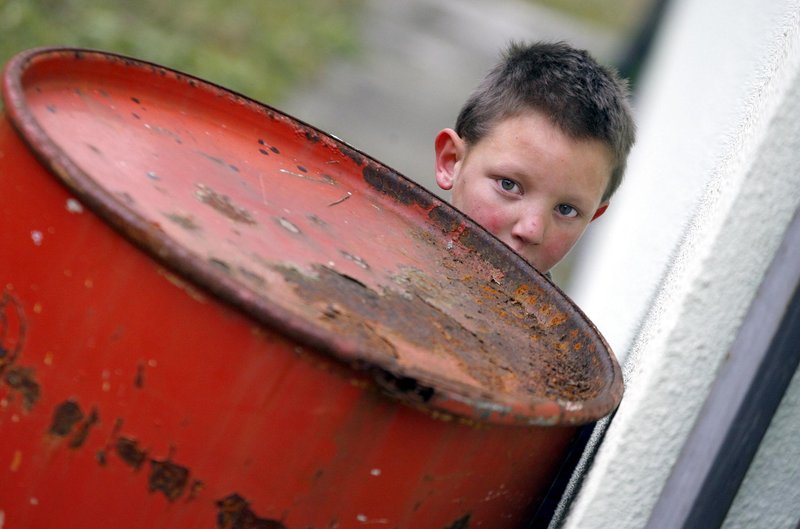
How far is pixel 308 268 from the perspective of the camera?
1.34 meters

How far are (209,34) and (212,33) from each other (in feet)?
0.22

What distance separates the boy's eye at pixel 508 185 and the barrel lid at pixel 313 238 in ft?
1.60

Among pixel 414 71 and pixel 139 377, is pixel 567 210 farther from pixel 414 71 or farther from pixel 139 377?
pixel 414 71

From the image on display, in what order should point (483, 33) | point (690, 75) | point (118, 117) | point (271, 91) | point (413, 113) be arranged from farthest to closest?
point (483, 33), point (413, 113), point (271, 91), point (690, 75), point (118, 117)

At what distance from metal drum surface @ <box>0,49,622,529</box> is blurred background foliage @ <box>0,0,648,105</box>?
4231 mm

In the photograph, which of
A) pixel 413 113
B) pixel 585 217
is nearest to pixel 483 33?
pixel 413 113

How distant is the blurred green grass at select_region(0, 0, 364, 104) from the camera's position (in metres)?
5.82

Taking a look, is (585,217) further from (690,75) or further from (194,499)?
(690,75)

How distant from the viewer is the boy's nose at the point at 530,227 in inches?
86.5

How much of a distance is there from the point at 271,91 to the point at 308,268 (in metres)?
5.64

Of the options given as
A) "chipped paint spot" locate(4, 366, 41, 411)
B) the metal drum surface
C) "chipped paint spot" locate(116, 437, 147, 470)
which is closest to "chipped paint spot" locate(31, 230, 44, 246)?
the metal drum surface

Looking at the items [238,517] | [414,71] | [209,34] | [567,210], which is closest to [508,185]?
[567,210]

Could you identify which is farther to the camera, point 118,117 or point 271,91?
point 271,91

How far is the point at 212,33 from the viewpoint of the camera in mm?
7617
